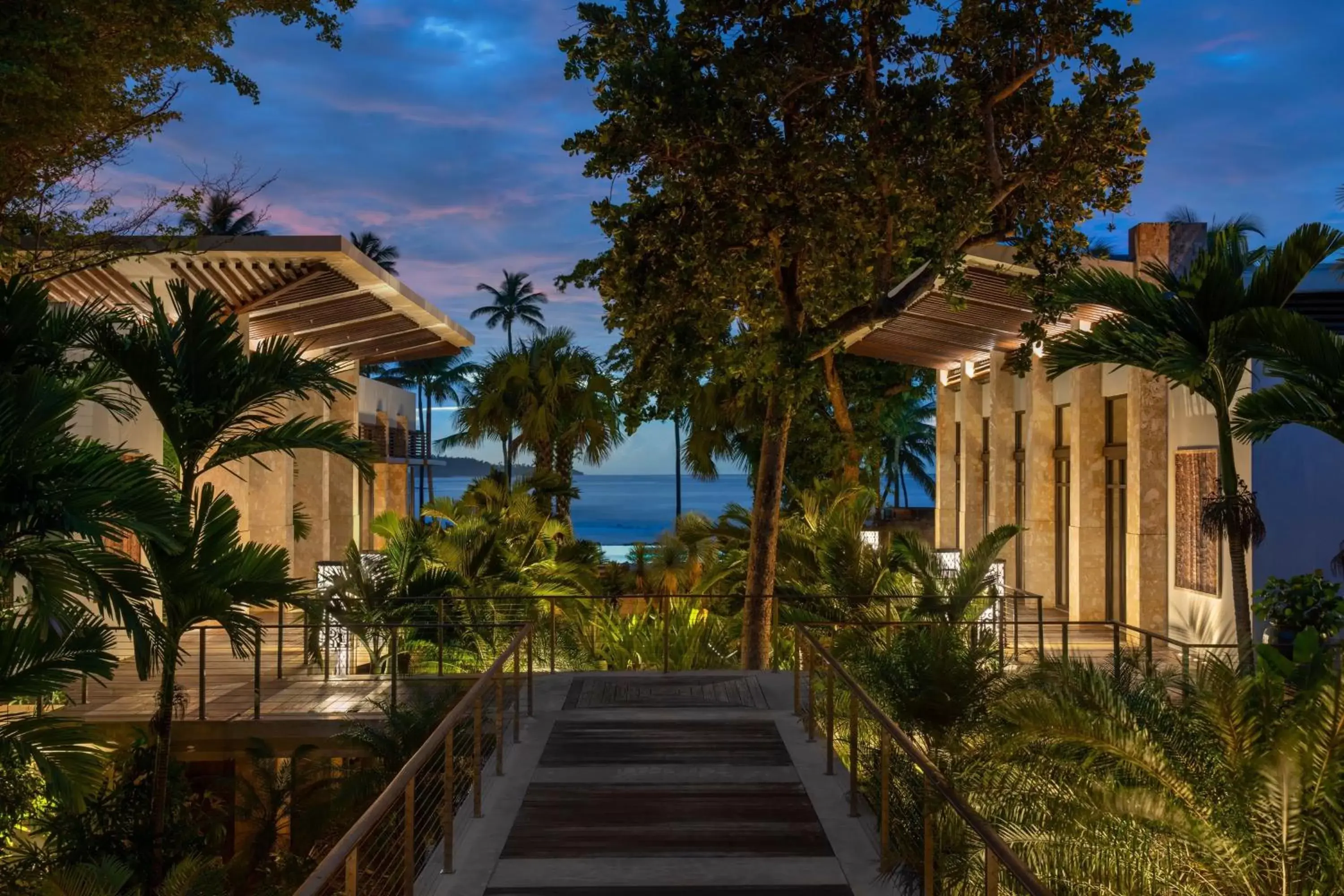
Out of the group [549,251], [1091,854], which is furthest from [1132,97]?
[549,251]

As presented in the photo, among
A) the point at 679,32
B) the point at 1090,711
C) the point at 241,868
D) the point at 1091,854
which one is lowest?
the point at 241,868

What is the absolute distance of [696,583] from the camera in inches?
766

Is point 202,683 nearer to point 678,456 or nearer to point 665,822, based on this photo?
point 665,822

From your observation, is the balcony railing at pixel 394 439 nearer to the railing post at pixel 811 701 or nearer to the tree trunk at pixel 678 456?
the tree trunk at pixel 678 456

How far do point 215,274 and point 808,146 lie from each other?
296 inches

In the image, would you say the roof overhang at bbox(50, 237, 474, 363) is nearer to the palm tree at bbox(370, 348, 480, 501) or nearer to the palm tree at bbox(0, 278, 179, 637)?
the palm tree at bbox(0, 278, 179, 637)

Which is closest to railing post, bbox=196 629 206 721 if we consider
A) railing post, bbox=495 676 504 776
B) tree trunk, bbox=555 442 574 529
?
railing post, bbox=495 676 504 776

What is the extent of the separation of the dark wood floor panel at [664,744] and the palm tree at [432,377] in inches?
2282

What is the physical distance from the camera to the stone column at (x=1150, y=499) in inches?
617

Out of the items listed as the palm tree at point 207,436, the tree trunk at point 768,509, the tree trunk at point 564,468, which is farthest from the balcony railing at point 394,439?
the palm tree at point 207,436

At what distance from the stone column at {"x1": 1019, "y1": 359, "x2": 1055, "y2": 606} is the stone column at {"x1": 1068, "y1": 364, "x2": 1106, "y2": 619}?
1.70 metres

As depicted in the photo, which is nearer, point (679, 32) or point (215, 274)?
point (679, 32)

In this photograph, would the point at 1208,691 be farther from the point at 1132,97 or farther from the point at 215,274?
the point at 215,274

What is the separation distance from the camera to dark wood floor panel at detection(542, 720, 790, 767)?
28.8ft
